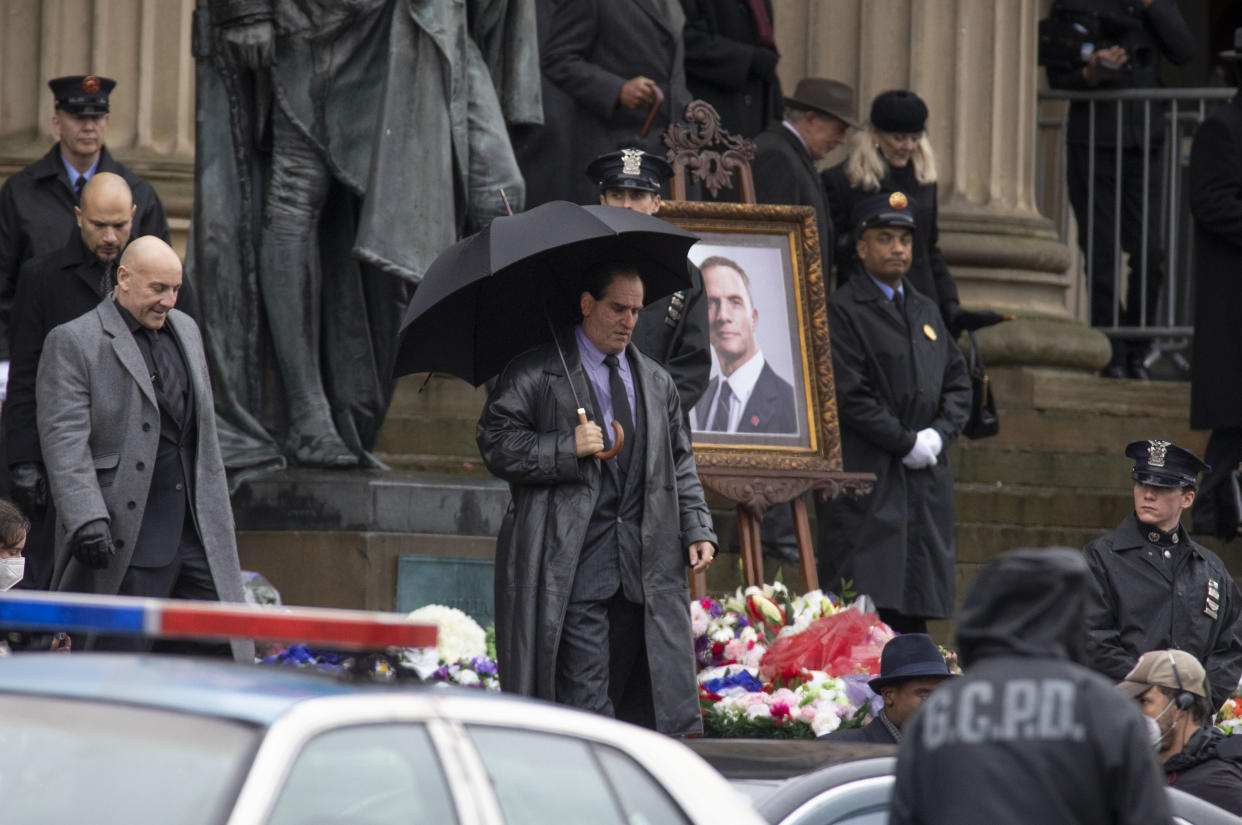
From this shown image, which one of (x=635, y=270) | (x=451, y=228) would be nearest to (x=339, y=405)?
(x=451, y=228)

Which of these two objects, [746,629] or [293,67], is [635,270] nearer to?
[746,629]

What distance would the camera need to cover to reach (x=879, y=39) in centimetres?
1482

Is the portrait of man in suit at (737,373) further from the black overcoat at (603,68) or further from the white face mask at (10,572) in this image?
the white face mask at (10,572)

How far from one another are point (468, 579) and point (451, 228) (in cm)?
147

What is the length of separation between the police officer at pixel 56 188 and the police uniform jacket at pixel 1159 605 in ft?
12.6

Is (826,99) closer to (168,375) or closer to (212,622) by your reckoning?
(168,375)

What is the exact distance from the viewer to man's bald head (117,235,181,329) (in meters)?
7.70

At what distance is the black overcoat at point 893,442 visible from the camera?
1063cm

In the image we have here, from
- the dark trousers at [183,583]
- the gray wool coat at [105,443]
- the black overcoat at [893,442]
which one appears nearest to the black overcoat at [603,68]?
the black overcoat at [893,442]

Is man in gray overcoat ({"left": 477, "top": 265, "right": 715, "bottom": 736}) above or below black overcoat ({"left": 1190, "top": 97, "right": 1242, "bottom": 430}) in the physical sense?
below

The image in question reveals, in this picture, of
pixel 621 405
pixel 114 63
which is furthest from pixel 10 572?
pixel 114 63

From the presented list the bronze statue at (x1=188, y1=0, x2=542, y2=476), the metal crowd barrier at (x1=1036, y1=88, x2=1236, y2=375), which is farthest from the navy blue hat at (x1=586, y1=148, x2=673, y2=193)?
the metal crowd barrier at (x1=1036, y1=88, x2=1236, y2=375)

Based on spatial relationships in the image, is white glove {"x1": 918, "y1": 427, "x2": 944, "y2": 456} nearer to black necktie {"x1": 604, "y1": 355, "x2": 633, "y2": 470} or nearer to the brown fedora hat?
the brown fedora hat

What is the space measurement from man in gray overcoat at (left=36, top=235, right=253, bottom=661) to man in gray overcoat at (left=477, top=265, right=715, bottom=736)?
0.90 meters
